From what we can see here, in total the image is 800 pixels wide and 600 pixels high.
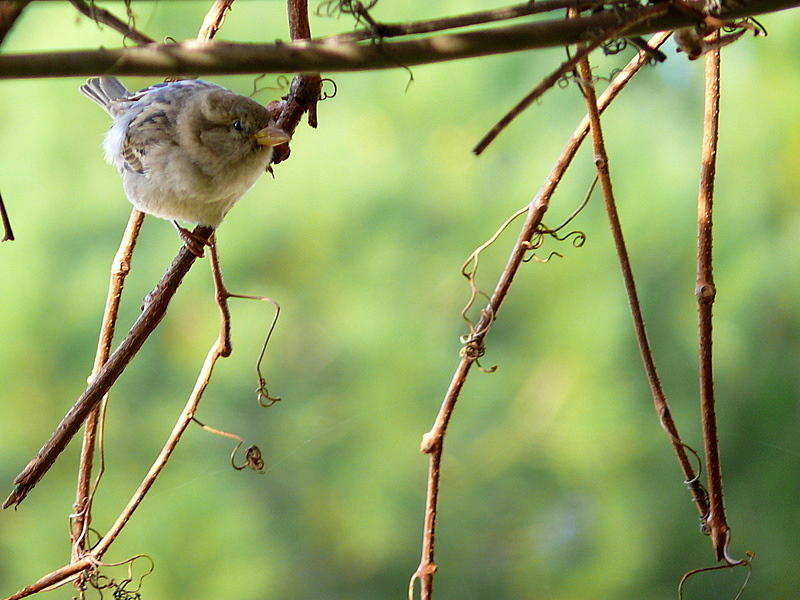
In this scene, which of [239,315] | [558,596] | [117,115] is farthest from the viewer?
[239,315]

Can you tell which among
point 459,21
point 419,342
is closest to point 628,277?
point 459,21

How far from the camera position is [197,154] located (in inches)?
40.9

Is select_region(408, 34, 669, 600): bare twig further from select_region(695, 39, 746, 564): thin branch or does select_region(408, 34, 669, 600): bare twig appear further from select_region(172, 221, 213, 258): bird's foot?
select_region(172, 221, 213, 258): bird's foot

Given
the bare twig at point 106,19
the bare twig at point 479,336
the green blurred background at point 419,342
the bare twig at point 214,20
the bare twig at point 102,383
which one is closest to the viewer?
the bare twig at point 106,19

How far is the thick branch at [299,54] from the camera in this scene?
1.29 feet

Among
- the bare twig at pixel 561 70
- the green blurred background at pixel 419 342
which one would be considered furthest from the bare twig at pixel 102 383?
the green blurred background at pixel 419 342

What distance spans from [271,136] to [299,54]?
60 cm

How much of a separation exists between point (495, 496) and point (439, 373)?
0.83ft

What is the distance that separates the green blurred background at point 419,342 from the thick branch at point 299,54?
1.10m

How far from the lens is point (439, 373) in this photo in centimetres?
156

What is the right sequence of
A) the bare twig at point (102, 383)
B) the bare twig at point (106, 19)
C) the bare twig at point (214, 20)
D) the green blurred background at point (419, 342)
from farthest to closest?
the green blurred background at point (419, 342), the bare twig at point (214, 20), the bare twig at point (102, 383), the bare twig at point (106, 19)

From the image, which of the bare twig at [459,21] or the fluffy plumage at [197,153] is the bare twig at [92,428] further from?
the bare twig at [459,21]

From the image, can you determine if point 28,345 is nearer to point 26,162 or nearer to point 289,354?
point 26,162

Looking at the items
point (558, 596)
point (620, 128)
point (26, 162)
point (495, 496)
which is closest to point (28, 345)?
point (26, 162)
